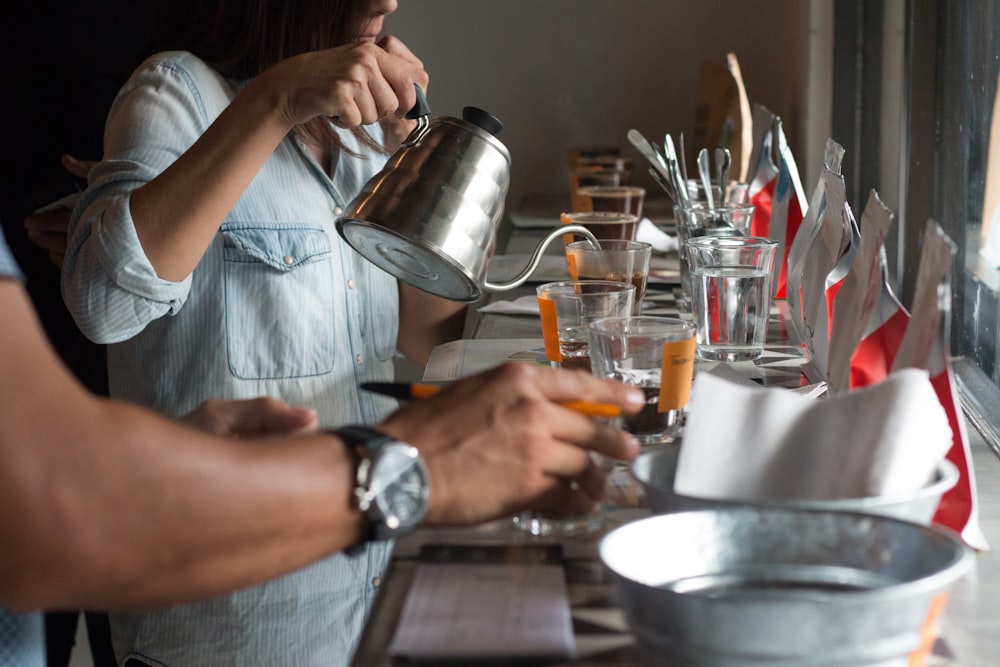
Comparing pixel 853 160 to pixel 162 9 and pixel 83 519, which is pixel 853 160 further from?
pixel 83 519

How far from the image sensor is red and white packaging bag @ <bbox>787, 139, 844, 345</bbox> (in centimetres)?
128

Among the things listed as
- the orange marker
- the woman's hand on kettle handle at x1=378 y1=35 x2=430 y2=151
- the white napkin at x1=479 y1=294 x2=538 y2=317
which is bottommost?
the white napkin at x1=479 y1=294 x2=538 y2=317

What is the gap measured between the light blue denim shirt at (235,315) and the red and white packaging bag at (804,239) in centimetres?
56

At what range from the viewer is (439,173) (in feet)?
3.86

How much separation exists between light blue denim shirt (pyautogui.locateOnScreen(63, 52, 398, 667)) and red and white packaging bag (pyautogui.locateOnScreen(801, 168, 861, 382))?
58 centimetres

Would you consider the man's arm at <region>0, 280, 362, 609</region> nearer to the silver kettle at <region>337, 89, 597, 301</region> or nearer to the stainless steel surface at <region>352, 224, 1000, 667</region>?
the stainless steel surface at <region>352, 224, 1000, 667</region>

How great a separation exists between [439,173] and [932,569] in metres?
0.70

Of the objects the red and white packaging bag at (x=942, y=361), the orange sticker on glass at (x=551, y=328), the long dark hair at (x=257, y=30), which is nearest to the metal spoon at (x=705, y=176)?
the long dark hair at (x=257, y=30)

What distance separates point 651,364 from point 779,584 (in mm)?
388

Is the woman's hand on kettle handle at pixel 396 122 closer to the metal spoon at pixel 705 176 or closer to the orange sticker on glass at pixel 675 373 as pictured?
the metal spoon at pixel 705 176

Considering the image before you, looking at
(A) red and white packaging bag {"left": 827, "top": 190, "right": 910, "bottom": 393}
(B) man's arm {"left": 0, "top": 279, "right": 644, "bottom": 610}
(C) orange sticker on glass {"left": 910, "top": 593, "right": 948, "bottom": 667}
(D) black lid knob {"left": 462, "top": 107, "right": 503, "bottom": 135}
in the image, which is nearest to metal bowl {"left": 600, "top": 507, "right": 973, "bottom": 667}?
(C) orange sticker on glass {"left": 910, "top": 593, "right": 948, "bottom": 667}

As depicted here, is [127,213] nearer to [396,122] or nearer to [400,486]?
[396,122]

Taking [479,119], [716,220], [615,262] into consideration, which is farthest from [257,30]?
[716,220]

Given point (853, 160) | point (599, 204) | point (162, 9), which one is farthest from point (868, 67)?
point (162, 9)
